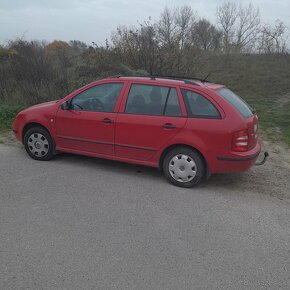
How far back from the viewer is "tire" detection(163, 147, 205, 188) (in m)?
5.55

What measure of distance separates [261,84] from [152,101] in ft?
43.6

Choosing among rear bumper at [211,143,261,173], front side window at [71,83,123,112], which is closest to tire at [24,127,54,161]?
front side window at [71,83,123,112]

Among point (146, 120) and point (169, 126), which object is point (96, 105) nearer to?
point (146, 120)

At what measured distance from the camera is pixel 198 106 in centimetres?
556

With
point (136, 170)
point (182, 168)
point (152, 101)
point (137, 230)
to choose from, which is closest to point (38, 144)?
point (136, 170)

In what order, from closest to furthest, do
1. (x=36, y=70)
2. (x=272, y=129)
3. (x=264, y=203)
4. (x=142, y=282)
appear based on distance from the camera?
1. (x=142, y=282)
2. (x=264, y=203)
3. (x=272, y=129)
4. (x=36, y=70)

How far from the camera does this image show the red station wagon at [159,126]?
17.7 feet

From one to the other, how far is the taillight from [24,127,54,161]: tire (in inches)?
125

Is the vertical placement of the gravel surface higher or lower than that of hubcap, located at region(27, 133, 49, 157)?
lower

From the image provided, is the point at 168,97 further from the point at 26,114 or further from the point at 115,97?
the point at 26,114

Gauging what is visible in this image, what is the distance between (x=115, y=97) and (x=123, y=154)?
927mm

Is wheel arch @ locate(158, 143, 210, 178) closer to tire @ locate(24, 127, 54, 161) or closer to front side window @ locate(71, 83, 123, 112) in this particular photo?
front side window @ locate(71, 83, 123, 112)

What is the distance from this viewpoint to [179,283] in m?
3.32

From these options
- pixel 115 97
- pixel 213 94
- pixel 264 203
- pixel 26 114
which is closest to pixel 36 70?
pixel 26 114
